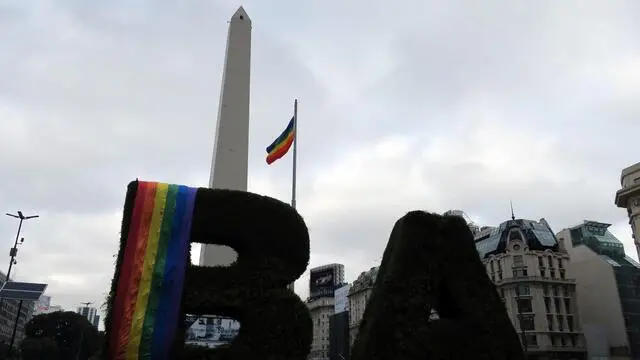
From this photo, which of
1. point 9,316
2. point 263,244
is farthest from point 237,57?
point 9,316

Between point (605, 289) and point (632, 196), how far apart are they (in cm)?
2735

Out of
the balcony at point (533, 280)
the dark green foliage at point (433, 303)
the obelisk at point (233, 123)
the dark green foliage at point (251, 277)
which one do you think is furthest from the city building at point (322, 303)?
the dark green foliage at point (433, 303)

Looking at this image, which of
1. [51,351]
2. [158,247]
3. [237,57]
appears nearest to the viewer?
[158,247]

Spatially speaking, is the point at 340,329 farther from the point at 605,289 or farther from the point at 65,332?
the point at 65,332

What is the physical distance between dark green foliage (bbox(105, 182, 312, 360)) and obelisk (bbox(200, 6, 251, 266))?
2188 centimetres

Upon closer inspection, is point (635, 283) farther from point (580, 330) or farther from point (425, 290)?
point (425, 290)

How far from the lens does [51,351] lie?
5753 cm

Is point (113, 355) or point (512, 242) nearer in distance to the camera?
point (113, 355)

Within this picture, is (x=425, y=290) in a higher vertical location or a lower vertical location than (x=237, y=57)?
lower

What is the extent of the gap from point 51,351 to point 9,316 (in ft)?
247

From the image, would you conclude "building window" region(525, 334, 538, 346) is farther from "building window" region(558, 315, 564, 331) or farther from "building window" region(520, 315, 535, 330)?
"building window" region(558, 315, 564, 331)

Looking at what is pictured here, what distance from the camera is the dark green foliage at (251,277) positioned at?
9.67 metres

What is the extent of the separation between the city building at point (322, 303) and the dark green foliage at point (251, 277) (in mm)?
98095

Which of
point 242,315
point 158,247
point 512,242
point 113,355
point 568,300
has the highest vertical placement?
point 512,242
